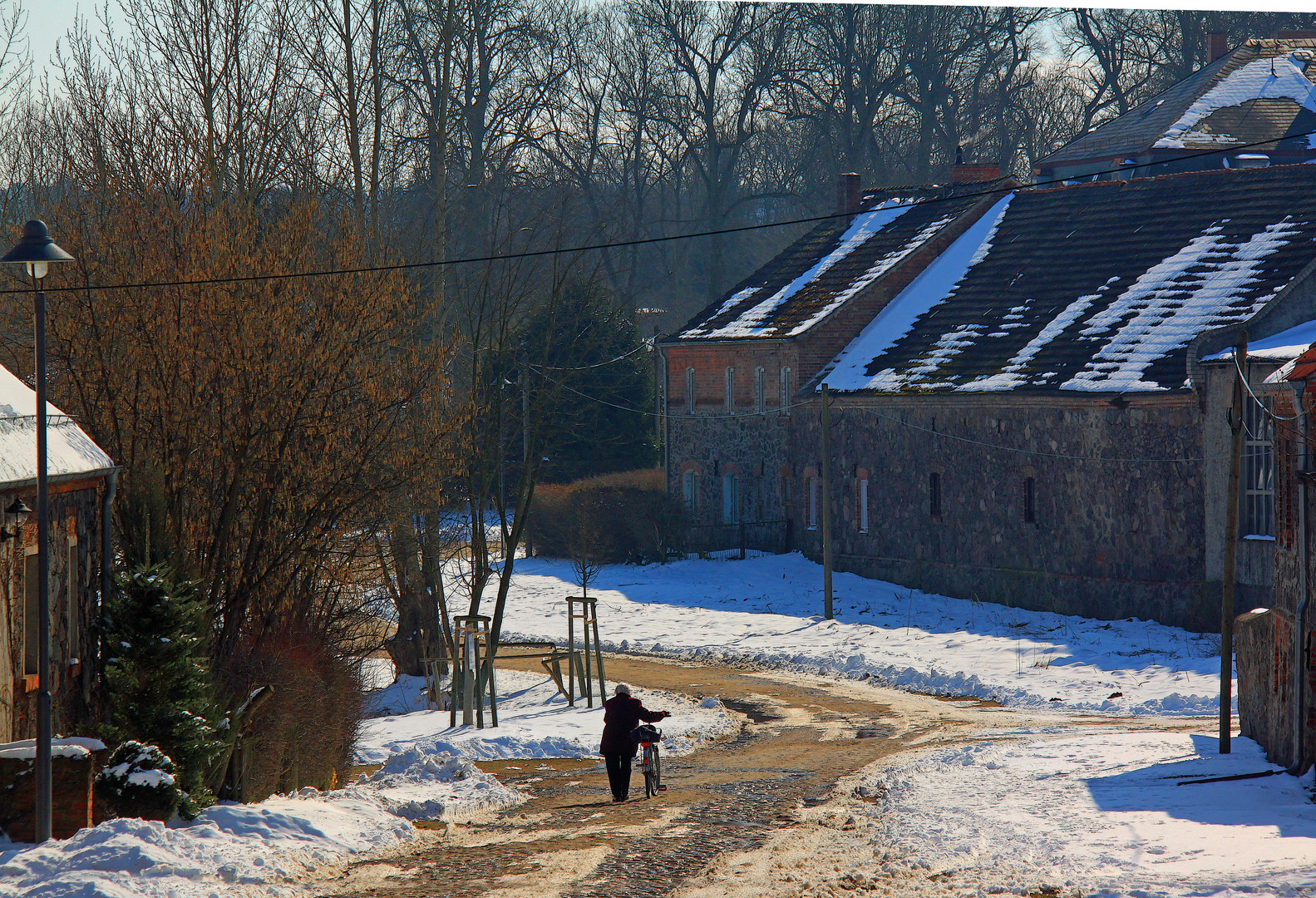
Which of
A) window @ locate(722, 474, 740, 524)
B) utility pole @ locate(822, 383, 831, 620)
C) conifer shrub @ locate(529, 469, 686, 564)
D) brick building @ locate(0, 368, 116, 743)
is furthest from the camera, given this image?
window @ locate(722, 474, 740, 524)

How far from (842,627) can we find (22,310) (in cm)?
1719

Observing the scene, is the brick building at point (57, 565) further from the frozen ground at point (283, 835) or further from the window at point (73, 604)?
the frozen ground at point (283, 835)

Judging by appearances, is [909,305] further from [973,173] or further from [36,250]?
[36,250]

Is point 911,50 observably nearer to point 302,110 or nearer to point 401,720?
point 302,110

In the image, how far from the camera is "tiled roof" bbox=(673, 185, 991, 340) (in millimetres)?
37062

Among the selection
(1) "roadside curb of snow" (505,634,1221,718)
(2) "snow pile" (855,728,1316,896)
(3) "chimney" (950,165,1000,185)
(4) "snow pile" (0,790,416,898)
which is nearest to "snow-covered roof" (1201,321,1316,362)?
(1) "roadside curb of snow" (505,634,1221,718)

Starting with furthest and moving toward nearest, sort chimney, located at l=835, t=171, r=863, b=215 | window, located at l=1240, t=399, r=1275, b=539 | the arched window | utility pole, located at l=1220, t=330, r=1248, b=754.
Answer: chimney, located at l=835, t=171, r=863, b=215 → the arched window → window, located at l=1240, t=399, r=1275, b=539 → utility pole, located at l=1220, t=330, r=1248, b=754

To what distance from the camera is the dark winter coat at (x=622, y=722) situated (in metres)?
14.9

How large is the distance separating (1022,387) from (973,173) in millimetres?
A: 14034

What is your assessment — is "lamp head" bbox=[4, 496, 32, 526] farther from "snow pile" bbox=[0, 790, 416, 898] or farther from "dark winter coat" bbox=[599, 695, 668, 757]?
"dark winter coat" bbox=[599, 695, 668, 757]

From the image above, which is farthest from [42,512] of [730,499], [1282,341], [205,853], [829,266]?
[829,266]

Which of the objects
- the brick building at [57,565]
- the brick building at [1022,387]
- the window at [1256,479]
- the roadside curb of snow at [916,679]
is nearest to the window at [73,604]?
the brick building at [57,565]

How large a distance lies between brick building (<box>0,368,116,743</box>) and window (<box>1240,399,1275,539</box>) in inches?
755

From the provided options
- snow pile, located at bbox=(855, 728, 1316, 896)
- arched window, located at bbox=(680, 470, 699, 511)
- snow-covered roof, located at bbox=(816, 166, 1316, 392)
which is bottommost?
snow pile, located at bbox=(855, 728, 1316, 896)
